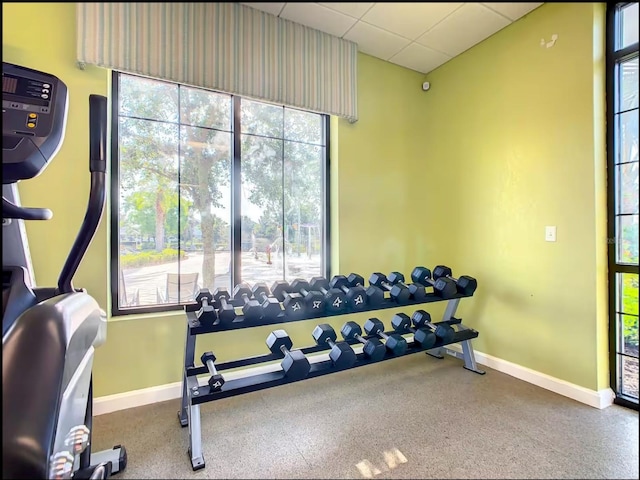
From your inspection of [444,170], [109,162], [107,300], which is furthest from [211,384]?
[444,170]

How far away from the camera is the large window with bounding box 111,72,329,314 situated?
6.12 feet

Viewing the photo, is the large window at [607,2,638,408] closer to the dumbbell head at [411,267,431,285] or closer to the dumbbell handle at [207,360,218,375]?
the dumbbell head at [411,267,431,285]

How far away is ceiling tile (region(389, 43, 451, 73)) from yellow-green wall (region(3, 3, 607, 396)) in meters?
0.09

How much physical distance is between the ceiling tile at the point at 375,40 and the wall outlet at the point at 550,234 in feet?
5.85

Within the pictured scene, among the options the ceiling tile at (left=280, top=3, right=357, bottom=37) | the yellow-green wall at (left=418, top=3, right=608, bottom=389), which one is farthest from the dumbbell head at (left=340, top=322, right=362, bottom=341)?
the ceiling tile at (left=280, top=3, right=357, bottom=37)

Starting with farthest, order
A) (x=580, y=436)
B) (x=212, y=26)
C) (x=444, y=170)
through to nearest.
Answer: (x=444, y=170) → (x=580, y=436) → (x=212, y=26)

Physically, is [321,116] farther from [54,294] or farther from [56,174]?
[54,294]

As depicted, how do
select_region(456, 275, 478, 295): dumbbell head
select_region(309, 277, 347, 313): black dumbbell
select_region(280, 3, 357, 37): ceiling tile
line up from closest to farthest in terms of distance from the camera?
select_region(280, 3, 357, 37): ceiling tile → select_region(309, 277, 347, 313): black dumbbell → select_region(456, 275, 478, 295): dumbbell head

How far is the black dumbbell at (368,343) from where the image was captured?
1.98 m

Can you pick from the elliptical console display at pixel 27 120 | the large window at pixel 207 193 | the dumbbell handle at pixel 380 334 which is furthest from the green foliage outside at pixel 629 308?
the elliptical console display at pixel 27 120

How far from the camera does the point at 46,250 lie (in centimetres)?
183

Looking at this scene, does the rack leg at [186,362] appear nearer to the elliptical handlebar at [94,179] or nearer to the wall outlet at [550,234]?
the elliptical handlebar at [94,179]

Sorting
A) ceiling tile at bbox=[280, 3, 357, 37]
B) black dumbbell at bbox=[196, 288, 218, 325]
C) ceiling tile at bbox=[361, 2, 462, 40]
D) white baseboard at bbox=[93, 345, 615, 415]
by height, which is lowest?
white baseboard at bbox=[93, 345, 615, 415]

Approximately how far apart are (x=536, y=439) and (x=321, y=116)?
2.72 metres
